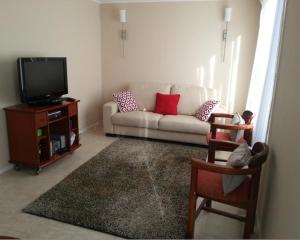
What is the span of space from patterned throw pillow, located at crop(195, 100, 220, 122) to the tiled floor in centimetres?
182

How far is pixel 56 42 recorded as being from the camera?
3795 millimetres

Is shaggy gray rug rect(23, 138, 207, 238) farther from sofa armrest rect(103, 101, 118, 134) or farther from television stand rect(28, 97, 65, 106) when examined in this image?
television stand rect(28, 97, 65, 106)

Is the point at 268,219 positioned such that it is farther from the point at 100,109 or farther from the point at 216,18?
the point at 100,109

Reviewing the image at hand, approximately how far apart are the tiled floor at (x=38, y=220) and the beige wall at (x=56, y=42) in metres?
0.47

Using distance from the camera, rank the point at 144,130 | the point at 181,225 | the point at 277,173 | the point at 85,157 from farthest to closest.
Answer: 1. the point at 144,130
2. the point at 85,157
3. the point at 181,225
4. the point at 277,173

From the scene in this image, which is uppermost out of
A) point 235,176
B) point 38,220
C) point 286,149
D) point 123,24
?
point 123,24

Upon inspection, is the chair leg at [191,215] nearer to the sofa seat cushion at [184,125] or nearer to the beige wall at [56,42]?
the sofa seat cushion at [184,125]

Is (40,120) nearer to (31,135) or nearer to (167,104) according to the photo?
(31,135)

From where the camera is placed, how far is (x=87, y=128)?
4.88 metres

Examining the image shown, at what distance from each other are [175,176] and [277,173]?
1477 millimetres

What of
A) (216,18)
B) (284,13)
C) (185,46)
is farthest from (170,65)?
(284,13)

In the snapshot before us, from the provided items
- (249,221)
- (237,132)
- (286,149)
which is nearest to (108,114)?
(237,132)

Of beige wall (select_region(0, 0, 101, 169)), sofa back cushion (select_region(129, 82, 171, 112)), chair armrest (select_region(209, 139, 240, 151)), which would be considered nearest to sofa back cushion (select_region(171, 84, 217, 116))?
sofa back cushion (select_region(129, 82, 171, 112))

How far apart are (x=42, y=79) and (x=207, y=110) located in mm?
2448
